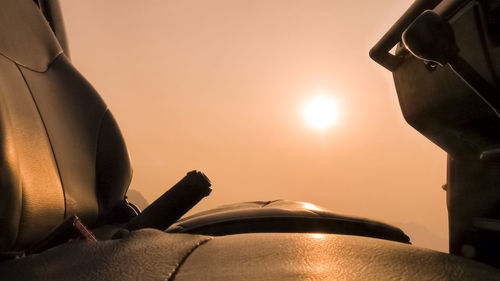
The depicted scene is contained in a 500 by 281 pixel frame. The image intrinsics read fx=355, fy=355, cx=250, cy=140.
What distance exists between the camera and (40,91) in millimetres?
1213

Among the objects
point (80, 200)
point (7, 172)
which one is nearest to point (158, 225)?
point (80, 200)

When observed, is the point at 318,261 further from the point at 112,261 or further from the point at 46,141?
the point at 46,141

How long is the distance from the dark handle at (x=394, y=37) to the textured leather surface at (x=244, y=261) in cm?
49

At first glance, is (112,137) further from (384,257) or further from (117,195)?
(384,257)

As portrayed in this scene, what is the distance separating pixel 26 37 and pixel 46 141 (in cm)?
46

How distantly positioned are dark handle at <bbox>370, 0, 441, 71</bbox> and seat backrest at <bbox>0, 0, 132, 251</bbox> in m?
0.90

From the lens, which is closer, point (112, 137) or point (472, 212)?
A: point (472, 212)

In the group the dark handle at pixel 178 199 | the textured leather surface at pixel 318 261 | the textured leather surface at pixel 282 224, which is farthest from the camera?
the dark handle at pixel 178 199

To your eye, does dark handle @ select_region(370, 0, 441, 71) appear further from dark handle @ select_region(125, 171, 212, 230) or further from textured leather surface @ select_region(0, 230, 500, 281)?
dark handle @ select_region(125, 171, 212, 230)

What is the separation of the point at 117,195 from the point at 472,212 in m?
1.33

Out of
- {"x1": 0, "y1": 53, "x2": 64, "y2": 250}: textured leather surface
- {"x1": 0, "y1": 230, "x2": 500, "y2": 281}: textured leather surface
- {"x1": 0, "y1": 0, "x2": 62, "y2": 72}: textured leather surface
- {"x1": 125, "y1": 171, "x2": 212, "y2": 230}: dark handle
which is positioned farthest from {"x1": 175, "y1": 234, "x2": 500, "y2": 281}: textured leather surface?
{"x1": 0, "y1": 0, "x2": 62, "y2": 72}: textured leather surface

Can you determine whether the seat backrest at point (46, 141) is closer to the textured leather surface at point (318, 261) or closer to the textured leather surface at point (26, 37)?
the textured leather surface at point (26, 37)

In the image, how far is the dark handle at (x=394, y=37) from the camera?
2.41ft

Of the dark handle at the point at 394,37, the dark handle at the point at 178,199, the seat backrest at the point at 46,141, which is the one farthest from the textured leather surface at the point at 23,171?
the dark handle at the point at 394,37
